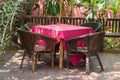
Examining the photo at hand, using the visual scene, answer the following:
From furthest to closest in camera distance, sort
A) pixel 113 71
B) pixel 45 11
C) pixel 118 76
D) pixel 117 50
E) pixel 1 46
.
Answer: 1. pixel 45 11
2. pixel 117 50
3. pixel 113 71
4. pixel 118 76
5. pixel 1 46

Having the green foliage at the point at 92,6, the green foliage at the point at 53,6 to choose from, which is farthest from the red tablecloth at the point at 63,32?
the green foliage at the point at 53,6

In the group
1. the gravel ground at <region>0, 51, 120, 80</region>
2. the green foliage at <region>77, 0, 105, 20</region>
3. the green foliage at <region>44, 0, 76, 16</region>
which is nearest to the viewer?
the gravel ground at <region>0, 51, 120, 80</region>

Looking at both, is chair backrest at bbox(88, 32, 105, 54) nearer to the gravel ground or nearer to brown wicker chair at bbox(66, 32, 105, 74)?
brown wicker chair at bbox(66, 32, 105, 74)

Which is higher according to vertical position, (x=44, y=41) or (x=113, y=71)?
(x=44, y=41)

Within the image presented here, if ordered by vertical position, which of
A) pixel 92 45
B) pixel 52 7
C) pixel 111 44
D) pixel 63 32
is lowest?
pixel 111 44

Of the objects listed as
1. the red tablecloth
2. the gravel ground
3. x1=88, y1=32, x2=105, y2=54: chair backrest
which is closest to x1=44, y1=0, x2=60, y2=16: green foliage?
the gravel ground

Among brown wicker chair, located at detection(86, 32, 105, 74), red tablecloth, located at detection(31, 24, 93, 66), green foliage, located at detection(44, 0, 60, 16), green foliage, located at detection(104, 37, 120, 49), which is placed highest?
green foliage, located at detection(44, 0, 60, 16)

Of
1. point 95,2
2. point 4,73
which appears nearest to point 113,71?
point 4,73

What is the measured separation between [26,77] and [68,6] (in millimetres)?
4512

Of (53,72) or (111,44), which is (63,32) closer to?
(53,72)

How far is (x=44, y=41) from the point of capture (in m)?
5.34

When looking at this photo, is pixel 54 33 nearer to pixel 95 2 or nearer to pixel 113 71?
pixel 113 71

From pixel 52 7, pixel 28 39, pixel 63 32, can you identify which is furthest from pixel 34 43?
pixel 52 7

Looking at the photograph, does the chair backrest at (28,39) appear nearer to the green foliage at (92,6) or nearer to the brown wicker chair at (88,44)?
the brown wicker chair at (88,44)
